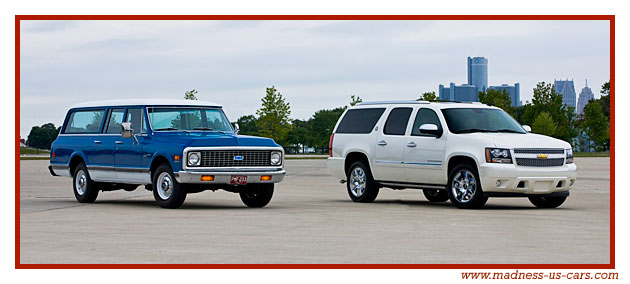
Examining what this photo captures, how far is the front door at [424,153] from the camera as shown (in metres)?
18.9

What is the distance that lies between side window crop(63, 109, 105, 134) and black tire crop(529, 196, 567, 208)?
27.5 ft

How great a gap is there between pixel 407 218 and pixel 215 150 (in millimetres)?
3672

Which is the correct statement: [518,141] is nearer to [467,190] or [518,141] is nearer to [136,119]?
[467,190]

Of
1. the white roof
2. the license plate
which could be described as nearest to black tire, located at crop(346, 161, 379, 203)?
the white roof

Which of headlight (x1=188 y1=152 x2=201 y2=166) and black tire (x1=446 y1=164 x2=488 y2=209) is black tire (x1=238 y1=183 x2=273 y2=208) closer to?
headlight (x1=188 y1=152 x2=201 y2=166)

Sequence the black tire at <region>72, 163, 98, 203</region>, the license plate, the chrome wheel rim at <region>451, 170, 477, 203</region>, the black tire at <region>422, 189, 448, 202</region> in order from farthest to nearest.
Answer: the black tire at <region>422, 189, 448, 202</region> < the black tire at <region>72, 163, 98, 203</region> < the chrome wheel rim at <region>451, 170, 477, 203</region> < the license plate

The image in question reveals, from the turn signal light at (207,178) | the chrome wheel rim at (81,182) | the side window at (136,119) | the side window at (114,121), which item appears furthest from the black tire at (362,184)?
the chrome wheel rim at (81,182)

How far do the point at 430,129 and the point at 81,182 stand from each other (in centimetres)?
695

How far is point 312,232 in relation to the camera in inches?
539

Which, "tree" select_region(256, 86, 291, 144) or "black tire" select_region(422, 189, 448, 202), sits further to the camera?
"tree" select_region(256, 86, 291, 144)

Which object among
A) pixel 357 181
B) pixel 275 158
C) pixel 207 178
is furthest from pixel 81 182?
pixel 357 181

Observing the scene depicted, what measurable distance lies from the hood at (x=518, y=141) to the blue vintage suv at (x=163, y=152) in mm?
3702

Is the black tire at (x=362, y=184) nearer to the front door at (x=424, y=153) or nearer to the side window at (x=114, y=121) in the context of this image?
the front door at (x=424, y=153)

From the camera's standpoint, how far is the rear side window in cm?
2083
